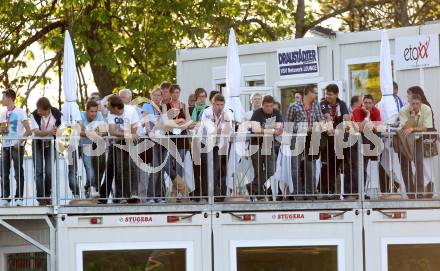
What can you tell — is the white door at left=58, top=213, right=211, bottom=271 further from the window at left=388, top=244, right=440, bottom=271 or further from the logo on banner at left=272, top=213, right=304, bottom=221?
the window at left=388, top=244, right=440, bottom=271

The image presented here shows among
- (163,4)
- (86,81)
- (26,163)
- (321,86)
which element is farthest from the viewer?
(86,81)

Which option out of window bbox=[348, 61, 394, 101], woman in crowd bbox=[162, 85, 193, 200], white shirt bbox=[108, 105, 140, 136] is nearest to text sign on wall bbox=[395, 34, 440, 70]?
window bbox=[348, 61, 394, 101]

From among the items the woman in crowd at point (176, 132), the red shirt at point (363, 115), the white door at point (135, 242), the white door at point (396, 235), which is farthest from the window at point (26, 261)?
the red shirt at point (363, 115)

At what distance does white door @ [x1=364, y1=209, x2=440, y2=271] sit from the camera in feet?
67.4

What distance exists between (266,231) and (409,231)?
195 cm

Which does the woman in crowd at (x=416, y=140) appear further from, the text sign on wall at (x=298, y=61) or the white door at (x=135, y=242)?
the text sign on wall at (x=298, y=61)

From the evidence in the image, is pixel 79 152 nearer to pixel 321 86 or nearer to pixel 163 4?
pixel 321 86

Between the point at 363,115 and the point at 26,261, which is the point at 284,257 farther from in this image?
the point at 26,261

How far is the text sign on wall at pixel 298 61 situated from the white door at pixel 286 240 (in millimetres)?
4485

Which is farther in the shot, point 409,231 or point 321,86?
point 321,86

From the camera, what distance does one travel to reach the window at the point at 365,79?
2334 cm

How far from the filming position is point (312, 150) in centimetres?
2031

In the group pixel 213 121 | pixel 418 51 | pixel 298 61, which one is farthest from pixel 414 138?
pixel 298 61

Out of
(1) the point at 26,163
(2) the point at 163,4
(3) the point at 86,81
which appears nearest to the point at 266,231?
(1) the point at 26,163
